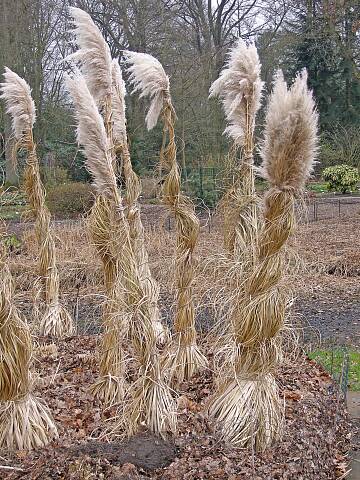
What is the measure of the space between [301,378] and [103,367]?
145cm

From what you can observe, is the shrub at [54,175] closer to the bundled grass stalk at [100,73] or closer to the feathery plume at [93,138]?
the bundled grass stalk at [100,73]

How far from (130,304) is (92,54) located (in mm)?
1611

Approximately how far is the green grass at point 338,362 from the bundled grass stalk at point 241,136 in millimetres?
1651

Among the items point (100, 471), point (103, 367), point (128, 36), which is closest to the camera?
point (100, 471)

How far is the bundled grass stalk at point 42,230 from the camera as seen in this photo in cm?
548

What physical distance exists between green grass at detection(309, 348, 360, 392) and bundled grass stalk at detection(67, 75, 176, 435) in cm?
202

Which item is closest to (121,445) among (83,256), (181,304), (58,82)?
(181,304)

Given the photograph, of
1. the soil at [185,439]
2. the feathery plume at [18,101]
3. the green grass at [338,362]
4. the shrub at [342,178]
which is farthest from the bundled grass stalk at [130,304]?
the shrub at [342,178]

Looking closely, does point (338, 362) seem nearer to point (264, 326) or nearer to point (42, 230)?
point (264, 326)

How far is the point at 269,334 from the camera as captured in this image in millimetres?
3352

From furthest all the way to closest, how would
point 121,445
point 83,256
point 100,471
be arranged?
point 83,256 → point 121,445 → point 100,471

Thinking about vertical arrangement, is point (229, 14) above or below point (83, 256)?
above

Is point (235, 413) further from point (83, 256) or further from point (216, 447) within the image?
point (83, 256)

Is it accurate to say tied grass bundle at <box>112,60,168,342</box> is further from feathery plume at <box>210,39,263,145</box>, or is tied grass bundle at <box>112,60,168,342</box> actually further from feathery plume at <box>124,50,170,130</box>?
feathery plume at <box>210,39,263,145</box>
